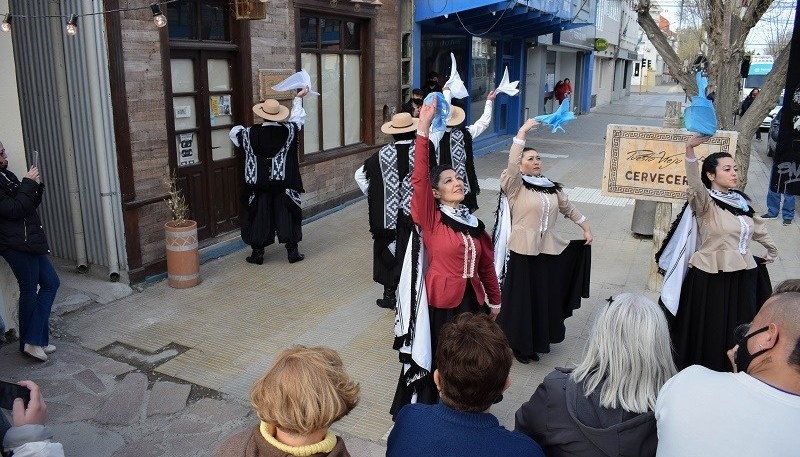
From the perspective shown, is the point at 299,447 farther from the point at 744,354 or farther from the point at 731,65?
the point at 731,65

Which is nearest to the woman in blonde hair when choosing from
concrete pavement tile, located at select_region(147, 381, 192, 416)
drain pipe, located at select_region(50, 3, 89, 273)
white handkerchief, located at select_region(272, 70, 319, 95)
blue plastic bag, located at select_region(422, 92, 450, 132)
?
blue plastic bag, located at select_region(422, 92, 450, 132)

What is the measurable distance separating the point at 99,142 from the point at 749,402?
18.8 feet

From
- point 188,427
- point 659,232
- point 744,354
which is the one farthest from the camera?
point 659,232

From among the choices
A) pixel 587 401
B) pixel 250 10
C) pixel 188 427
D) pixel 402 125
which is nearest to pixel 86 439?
pixel 188 427

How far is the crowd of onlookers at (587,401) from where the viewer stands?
188 centimetres

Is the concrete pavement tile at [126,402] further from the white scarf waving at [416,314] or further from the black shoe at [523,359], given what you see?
the black shoe at [523,359]

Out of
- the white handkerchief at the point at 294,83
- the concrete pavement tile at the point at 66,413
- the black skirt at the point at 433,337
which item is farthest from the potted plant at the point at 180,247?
the black skirt at the point at 433,337

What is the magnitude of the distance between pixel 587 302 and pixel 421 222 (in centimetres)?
345

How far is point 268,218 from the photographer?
23.7 ft

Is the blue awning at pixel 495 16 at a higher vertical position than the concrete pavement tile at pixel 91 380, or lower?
higher

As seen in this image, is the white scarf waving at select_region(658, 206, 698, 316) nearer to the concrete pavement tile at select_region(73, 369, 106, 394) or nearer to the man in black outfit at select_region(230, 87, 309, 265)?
the concrete pavement tile at select_region(73, 369, 106, 394)

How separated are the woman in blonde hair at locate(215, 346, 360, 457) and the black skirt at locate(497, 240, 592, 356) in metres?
3.07

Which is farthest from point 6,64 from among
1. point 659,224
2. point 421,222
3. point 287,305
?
point 659,224

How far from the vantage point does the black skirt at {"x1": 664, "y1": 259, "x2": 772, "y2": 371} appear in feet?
14.5
